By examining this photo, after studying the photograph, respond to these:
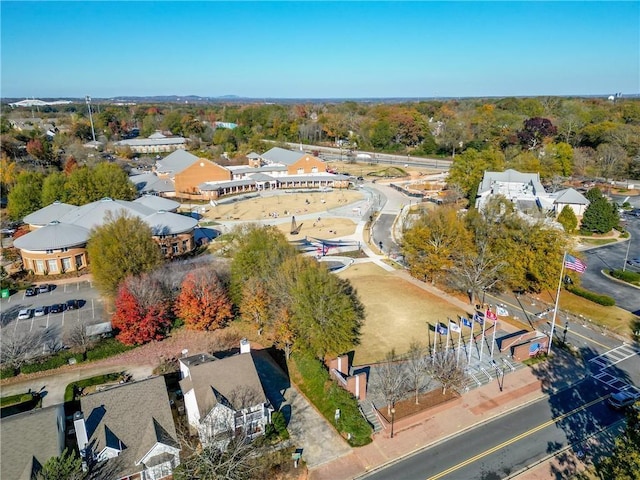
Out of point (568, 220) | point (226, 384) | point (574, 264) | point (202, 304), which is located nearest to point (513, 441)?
point (574, 264)

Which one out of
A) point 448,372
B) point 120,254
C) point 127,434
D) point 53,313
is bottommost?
point 53,313

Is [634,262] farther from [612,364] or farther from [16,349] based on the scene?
[16,349]

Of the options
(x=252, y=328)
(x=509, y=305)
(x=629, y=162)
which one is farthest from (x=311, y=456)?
(x=629, y=162)

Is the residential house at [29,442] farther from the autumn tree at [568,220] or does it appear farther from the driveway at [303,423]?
the autumn tree at [568,220]

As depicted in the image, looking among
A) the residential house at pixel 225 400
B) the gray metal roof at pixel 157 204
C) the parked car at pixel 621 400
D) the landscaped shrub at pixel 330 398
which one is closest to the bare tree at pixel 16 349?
the residential house at pixel 225 400

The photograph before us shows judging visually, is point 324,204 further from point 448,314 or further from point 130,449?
point 130,449

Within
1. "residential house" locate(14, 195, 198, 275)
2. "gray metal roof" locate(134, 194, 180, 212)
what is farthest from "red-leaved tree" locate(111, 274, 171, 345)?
"gray metal roof" locate(134, 194, 180, 212)
